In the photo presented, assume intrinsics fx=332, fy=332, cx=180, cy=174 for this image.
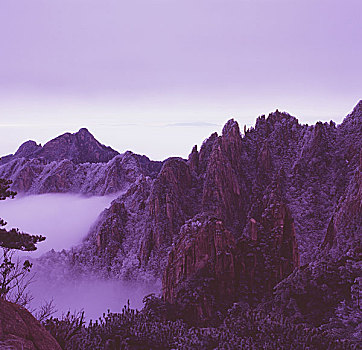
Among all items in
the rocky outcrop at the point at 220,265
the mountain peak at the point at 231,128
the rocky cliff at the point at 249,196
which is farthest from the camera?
the mountain peak at the point at 231,128

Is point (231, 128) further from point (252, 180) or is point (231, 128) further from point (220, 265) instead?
point (220, 265)

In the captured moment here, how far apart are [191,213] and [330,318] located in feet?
221

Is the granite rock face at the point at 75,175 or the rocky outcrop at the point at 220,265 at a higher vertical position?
the granite rock face at the point at 75,175

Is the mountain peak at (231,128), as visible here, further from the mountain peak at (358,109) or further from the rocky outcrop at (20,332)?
the rocky outcrop at (20,332)

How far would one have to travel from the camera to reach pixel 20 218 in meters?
181

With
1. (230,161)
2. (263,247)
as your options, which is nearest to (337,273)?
(263,247)

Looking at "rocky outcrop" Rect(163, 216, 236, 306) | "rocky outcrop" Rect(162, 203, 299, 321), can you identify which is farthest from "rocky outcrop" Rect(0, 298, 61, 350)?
"rocky outcrop" Rect(163, 216, 236, 306)

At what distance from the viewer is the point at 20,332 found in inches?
429

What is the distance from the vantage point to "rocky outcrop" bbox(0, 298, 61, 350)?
10.1 meters

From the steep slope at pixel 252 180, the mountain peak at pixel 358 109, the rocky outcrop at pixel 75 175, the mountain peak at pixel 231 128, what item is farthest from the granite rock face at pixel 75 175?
the mountain peak at pixel 358 109

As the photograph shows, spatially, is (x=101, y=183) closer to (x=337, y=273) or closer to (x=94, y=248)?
(x=94, y=248)

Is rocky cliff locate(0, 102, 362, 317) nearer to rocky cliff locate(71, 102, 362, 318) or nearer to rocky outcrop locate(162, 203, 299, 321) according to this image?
rocky cliff locate(71, 102, 362, 318)

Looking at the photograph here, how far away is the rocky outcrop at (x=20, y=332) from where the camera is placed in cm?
1009

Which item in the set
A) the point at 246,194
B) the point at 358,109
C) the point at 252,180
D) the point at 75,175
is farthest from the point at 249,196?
the point at 75,175
